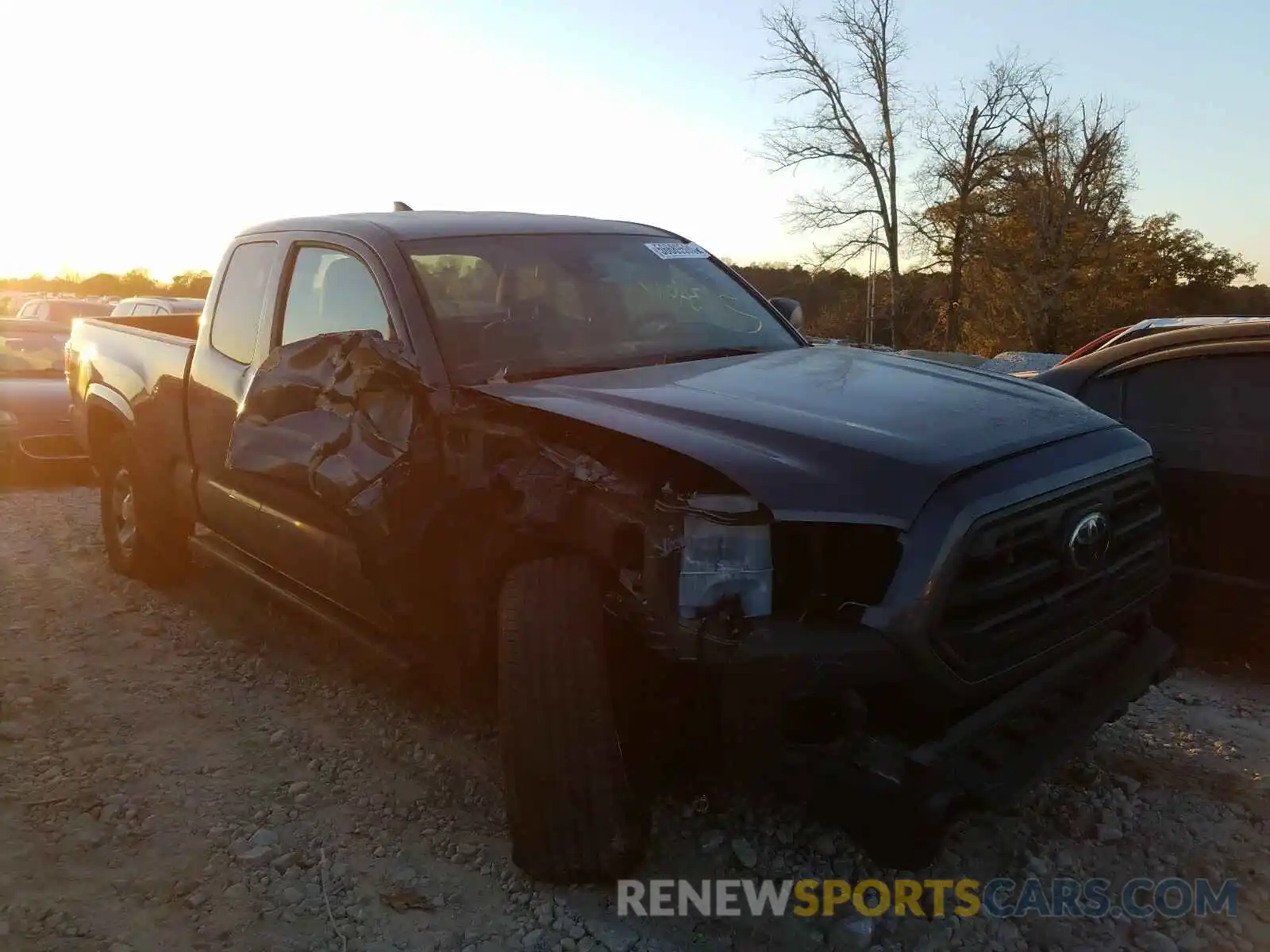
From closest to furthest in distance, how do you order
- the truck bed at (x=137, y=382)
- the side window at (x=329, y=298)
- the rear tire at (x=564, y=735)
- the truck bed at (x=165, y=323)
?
the rear tire at (x=564, y=735) → the side window at (x=329, y=298) → the truck bed at (x=137, y=382) → the truck bed at (x=165, y=323)

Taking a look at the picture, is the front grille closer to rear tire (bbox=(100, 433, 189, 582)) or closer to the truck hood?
the truck hood

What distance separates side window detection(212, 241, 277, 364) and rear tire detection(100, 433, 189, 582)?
1216 mm

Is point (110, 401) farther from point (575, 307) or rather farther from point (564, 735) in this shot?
point (564, 735)

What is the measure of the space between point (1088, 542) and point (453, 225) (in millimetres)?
2574

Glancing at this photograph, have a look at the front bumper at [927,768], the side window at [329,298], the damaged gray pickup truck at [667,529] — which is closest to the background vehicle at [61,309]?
the side window at [329,298]

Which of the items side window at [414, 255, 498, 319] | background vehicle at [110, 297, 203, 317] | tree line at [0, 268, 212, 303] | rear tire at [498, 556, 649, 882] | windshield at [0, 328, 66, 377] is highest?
tree line at [0, 268, 212, 303]

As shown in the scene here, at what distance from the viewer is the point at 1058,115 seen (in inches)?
1356

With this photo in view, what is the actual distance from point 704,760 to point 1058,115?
3681 centimetres

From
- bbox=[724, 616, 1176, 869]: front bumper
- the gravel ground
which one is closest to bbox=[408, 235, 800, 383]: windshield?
the gravel ground

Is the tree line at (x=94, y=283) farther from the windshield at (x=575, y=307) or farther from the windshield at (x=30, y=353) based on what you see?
the windshield at (x=575, y=307)

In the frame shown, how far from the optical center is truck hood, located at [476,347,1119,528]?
253 cm

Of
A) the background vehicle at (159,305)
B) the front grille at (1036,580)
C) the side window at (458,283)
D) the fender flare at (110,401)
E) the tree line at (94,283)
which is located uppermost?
the tree line at (94,283)

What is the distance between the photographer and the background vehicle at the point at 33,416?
346 inches

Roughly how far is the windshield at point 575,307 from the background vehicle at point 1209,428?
5.34 ft
